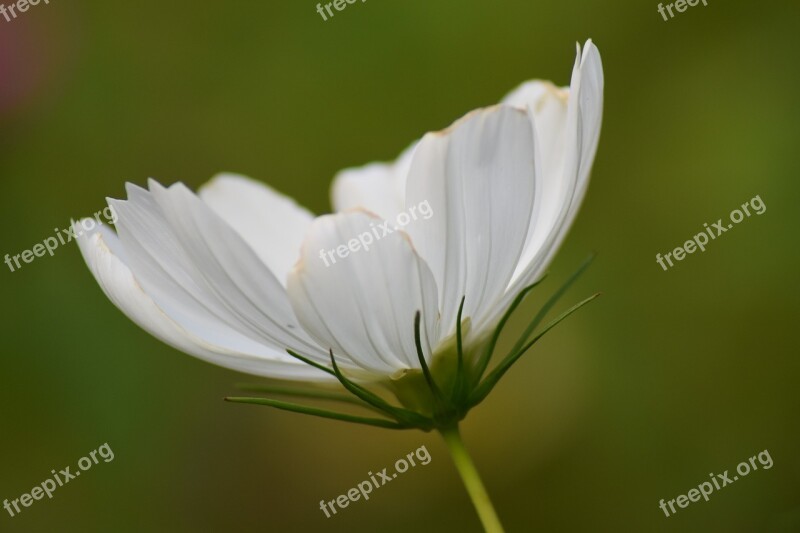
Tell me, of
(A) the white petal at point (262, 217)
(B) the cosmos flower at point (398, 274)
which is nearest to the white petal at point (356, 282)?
(B) the cosmos flower at point (398, 274)

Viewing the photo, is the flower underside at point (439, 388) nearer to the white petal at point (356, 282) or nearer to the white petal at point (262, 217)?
the white petal at point (356, 282)

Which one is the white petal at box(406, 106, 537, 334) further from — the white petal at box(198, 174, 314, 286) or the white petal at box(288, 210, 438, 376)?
the white petal at box(198, 174, 314, 286)

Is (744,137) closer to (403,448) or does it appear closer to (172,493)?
(403,448)

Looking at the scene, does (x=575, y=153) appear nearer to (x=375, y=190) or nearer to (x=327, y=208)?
(x=375, y=190)

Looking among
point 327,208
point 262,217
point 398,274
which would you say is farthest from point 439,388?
point 327,208

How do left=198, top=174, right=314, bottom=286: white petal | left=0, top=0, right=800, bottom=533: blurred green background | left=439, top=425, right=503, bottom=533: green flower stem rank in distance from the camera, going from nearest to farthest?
1. left=439, top=425, right=503, bottom=533: green flower stem
2. left=198, top=174, right=314, bottom=286: white petal
3. left=0, top=0, right=800, bottom=533: blurred green background

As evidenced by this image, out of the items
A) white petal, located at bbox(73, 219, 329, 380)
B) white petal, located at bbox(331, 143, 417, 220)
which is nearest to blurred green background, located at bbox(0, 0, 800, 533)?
white petal, located at bbox(331, 143, 417, 220)
